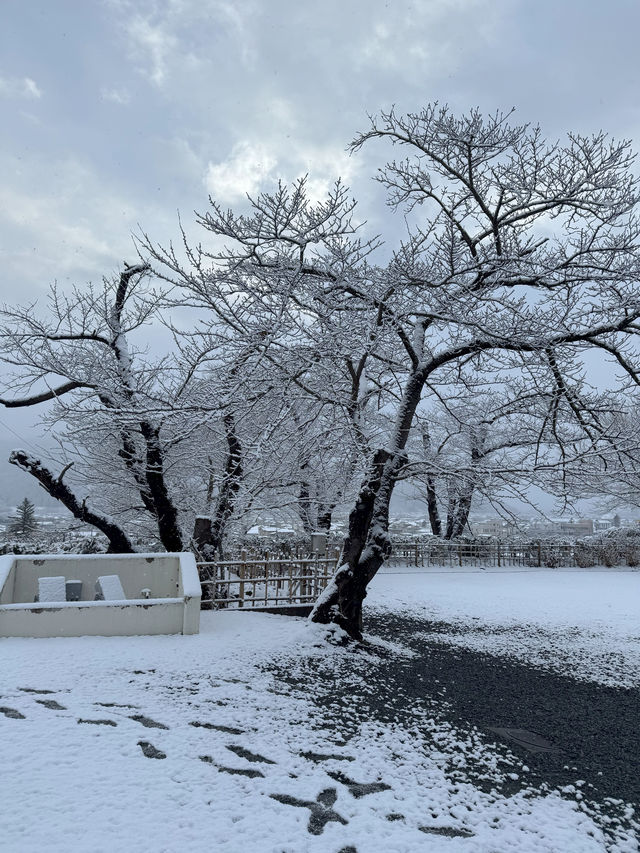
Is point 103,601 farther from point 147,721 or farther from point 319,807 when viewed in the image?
point 319,807

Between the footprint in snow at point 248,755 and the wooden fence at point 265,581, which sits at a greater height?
the wooden fence at point 265,581

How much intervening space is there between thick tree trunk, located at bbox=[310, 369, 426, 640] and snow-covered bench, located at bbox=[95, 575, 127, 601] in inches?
137

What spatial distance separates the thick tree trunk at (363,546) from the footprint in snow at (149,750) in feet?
15.0

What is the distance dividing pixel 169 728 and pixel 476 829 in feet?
8.93

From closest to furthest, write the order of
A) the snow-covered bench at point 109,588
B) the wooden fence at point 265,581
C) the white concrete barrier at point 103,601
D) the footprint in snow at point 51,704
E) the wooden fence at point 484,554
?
the footprint in snow at point 51,704 → the white concrete barrier at point 103,601 → the snow-covered bench at point 109,588 → the wooden fence at point 265,581 → the wooden fence at point 484,554

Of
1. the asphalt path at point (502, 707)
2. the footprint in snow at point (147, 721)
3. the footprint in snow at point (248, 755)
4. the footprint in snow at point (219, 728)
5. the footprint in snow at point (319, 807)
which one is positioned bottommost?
the asphalt path at point (502, 707)

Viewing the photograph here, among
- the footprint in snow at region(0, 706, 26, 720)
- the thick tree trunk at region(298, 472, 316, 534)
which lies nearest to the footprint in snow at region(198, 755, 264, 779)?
the footprint in snow at region(0, 706, 26, 720)

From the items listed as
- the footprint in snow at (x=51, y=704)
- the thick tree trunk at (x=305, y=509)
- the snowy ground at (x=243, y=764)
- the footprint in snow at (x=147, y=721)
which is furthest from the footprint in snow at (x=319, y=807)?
the thick tree trunk at (x=305, y=509)

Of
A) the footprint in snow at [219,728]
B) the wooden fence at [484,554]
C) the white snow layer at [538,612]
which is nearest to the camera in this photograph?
the footprint in snow at [219,728]

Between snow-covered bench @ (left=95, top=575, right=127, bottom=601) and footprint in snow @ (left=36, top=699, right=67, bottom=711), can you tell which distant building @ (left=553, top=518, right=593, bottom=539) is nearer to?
→ snow-covered bench @ (left=95, top=575, right=127, bottom=601)

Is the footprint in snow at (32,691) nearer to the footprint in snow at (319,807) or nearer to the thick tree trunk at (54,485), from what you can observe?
the footprint in snow at (319,807)

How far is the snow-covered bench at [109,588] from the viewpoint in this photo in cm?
923

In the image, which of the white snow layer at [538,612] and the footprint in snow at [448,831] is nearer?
the footprint in snow at [448,831]

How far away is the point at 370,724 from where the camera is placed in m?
5.54
